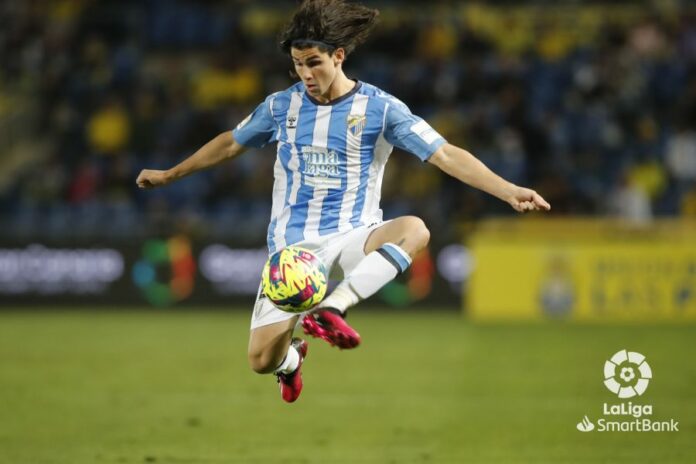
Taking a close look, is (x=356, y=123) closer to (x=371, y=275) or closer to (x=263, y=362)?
(x=371, y=275)

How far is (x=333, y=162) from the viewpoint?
250 inches

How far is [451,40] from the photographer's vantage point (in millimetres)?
18938

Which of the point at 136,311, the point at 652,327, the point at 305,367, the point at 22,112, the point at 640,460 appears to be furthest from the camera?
the point at 22,112

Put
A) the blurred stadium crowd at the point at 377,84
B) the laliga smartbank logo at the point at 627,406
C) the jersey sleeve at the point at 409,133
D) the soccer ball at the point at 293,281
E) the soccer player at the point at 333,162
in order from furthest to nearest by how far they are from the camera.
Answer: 1. the blurred stadium crowd at the point at 377,84
2. the laliga smartbank logo at the point at 627,406
3. the jersey sleeve at the point at 409,133
4. the soccer player at the point at 333,162
5. the soccer ball at the point at 293,281

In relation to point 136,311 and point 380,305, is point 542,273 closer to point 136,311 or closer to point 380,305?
point 380,305

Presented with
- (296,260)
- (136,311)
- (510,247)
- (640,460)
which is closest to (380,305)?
(510,247)

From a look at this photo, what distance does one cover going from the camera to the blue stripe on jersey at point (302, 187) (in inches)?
250

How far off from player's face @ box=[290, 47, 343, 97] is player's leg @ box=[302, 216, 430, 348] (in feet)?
2.78

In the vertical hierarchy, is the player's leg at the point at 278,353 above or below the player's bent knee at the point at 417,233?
below

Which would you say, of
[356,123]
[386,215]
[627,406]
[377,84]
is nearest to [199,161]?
[356,123]

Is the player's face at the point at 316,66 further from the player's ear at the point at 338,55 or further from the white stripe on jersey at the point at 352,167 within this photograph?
the white stripe on jersey at the point at 352,167

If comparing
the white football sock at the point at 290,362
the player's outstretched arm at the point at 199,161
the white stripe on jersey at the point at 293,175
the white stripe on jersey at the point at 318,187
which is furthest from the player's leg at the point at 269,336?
the player's outstretched arm at the point at 199,161

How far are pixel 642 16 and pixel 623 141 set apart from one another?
2.86 m

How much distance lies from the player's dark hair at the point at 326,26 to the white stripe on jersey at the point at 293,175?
1.08ft
